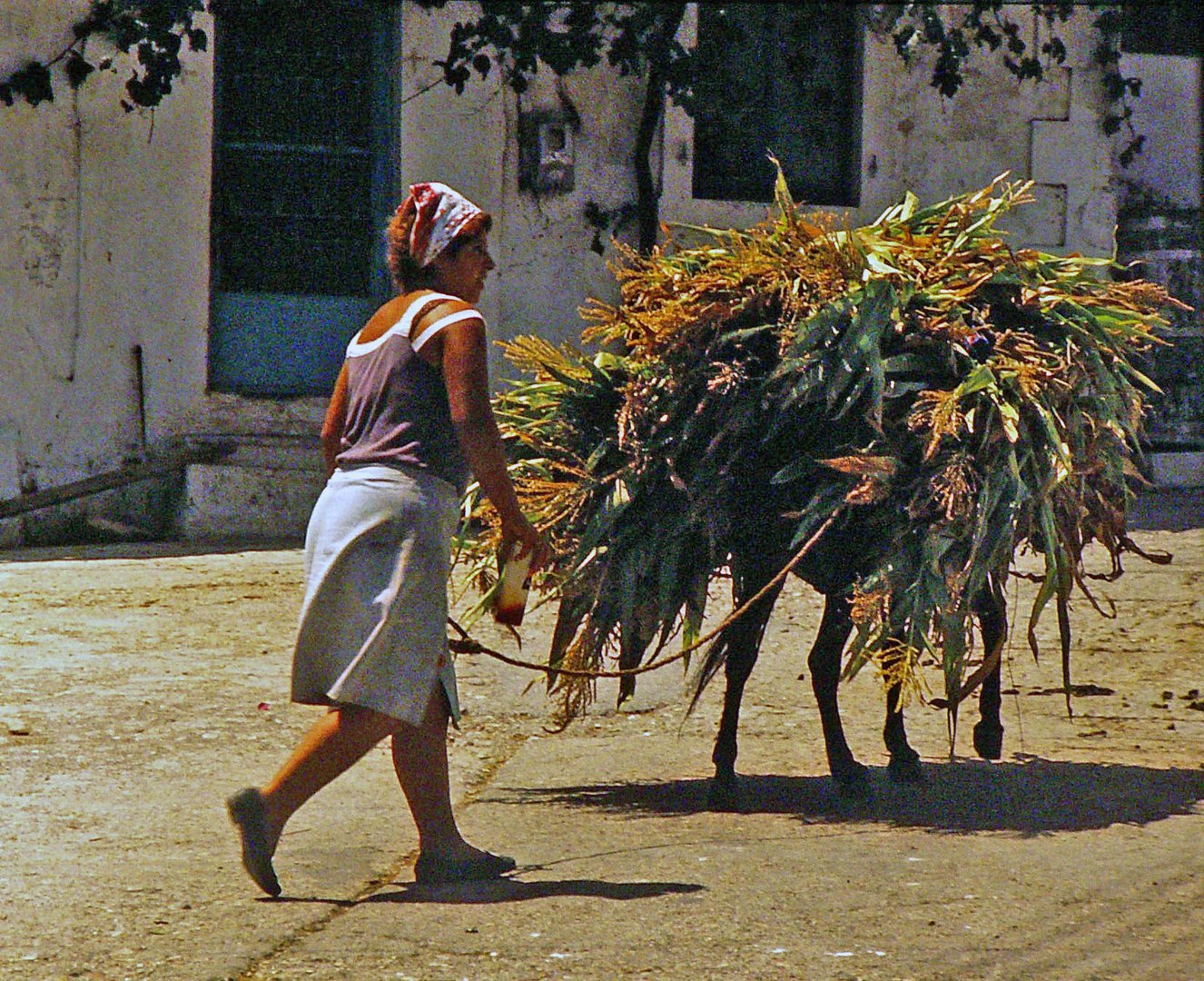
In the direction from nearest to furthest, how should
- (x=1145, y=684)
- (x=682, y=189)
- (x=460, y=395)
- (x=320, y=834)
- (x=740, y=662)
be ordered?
(x=460, y=395)
(x=320, y=834)
(x=740, y=662)
(x=1145, y=684)
(x=682, y=189)

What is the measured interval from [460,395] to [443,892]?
117cm

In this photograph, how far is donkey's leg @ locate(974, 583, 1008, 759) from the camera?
17.5 ft

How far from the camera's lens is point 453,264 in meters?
4.52

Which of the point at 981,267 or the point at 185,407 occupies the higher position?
the point at 981,267

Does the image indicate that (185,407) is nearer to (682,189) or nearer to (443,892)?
(682,189)

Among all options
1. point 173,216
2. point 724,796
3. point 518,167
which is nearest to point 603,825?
point 724,796

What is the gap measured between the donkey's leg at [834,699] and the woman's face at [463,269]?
61.5 inches

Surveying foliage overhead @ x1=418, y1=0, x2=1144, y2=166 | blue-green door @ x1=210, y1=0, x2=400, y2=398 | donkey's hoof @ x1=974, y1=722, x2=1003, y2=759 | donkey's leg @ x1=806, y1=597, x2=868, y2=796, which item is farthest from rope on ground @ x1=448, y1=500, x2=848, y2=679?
foliage overhead @ x1=418, y1=0, x2=1144, y2=166

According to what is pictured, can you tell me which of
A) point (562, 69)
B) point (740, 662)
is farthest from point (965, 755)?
point (562, 69)

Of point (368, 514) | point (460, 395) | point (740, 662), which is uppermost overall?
point (460, 395)

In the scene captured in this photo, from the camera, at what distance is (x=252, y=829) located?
4215 mm

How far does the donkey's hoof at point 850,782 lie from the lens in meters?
5.50

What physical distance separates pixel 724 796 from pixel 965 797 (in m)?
0.73

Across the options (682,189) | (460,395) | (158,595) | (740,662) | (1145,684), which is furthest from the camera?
(682,189)
